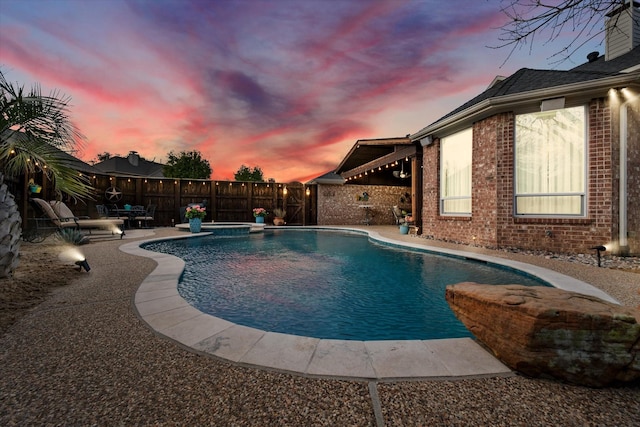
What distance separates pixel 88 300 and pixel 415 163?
9.60 meters

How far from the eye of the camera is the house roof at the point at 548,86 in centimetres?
533

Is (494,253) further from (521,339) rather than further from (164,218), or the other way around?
(164,218)

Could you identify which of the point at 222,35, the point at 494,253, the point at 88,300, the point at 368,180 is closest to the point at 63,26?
the point at 222,35

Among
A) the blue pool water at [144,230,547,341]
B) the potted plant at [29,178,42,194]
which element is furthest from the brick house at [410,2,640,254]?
the potted plant at [29,178,42,194]

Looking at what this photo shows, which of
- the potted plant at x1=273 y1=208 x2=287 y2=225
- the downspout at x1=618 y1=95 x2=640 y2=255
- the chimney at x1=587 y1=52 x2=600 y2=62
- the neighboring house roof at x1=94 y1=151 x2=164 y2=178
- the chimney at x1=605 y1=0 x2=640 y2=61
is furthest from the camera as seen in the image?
the neighboring house roof at x1=94 y1=151 x2=164 y2=178

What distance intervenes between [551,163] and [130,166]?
31.1 metres

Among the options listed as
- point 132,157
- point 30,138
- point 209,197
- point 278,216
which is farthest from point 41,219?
point 132,157

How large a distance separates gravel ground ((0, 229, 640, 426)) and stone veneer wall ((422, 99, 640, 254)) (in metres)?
5.65

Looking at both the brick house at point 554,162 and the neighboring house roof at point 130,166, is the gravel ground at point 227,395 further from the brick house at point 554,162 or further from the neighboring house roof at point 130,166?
the neighboring house roof at point 130,166

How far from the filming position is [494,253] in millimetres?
6027

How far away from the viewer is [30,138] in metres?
3.30

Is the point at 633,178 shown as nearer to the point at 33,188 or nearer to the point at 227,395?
the point at 227,395

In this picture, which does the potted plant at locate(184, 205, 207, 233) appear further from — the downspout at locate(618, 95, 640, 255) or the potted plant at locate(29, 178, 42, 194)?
the downspout at locate(618, 95, 640, 255)

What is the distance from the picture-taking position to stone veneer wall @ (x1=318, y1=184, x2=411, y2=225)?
16812mm
